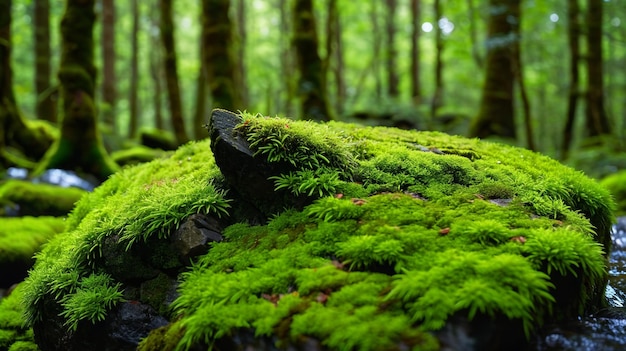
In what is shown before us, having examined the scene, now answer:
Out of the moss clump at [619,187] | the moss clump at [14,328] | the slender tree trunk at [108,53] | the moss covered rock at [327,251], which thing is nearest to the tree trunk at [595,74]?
the moss clump at [619,187]

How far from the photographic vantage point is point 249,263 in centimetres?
331

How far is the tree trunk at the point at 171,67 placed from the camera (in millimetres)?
13484

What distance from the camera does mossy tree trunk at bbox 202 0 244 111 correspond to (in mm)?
10719

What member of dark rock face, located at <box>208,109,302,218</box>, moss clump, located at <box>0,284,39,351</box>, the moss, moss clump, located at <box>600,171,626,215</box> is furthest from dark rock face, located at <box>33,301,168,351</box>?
moss clump, located at <box>600,171,626,215</box>

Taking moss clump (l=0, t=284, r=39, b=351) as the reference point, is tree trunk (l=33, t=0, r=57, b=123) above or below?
above

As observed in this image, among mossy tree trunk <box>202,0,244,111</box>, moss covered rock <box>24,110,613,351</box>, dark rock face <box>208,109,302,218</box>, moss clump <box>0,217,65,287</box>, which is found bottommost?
moss clump <box>0,217,65,287</box>

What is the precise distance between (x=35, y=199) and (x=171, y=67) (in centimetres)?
672

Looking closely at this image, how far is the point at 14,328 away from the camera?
4.46m

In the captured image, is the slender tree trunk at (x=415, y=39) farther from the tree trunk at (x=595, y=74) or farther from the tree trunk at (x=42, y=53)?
the tree trunk at (x=42, y=53)

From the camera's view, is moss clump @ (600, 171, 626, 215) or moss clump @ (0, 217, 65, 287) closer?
moss clump @ (0, 217, 65, 287)

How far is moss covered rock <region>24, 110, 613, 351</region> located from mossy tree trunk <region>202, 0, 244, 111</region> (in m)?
5.97

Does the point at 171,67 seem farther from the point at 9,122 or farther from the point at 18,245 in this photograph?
the point at 18,245

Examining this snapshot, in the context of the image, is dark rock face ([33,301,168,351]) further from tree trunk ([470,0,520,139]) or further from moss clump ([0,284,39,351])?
tree trunk ([470,0,520,139])

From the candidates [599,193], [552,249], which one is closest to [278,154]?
[552,249]
